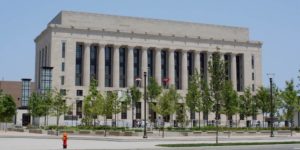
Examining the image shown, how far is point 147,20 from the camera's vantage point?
4496 inches

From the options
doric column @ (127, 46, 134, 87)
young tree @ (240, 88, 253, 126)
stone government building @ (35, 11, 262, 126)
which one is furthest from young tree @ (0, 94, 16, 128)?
young tree @ (240, 88, 253, 126)

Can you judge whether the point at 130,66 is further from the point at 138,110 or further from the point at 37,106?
the point at 37,106

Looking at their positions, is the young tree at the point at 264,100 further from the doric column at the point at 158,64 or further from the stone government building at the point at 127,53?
the doric column at the point at 158,64

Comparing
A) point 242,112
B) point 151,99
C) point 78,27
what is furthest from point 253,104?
point 78,27

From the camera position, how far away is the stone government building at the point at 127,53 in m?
101

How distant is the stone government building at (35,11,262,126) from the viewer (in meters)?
101

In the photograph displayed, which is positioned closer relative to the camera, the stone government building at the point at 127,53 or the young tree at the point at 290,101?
the young tree at the point at 290,101

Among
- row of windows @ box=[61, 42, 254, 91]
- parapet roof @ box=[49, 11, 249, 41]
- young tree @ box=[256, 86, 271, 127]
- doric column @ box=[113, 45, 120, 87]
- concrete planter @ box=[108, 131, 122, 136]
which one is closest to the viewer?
concrete planter @ box=[108, 131, 122, 136]

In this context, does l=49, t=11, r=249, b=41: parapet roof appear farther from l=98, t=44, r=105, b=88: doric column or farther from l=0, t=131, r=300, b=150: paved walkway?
l=0, t=131, r=300, b=150: paved walkway

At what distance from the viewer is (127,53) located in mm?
107875

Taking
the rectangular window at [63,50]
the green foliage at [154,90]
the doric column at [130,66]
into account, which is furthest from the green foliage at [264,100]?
the rectangular window at [63,50]

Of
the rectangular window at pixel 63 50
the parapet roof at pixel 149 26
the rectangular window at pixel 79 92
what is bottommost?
the rectangular window at pixel 79 92

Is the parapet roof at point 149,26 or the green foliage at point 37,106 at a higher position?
the parapet roof at point 149,26

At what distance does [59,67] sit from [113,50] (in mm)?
14512
